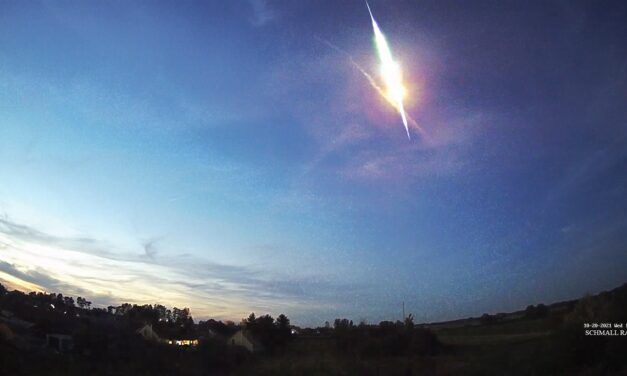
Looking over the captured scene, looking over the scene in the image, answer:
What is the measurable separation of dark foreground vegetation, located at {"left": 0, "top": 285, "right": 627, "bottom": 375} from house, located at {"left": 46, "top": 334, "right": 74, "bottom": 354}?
0.11 meters

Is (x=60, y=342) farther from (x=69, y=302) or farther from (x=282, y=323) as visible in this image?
(x=69, y=302)

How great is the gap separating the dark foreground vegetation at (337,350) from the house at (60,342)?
110mm

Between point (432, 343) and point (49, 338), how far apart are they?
40.1 m

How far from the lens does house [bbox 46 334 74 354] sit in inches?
1796

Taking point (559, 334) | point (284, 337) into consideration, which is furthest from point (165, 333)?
point (559, 334)

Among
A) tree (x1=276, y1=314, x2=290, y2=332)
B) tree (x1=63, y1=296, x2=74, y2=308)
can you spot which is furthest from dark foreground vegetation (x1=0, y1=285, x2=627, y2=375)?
tree (x1=63, y1=296, x2=74, y2=308)

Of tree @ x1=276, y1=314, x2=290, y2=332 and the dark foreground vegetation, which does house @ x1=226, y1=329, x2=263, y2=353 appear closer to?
the dark foreground vegetation

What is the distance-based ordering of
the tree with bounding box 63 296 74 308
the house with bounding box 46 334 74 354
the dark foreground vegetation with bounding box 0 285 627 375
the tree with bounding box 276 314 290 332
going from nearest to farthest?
the dark foreground vegetation with bounding box 0 285 627 375 < the house with bounding box 46 334 74 354 < the tree with bounding box 276 314 290 332 < the tree with bounding box 63 296 74 308

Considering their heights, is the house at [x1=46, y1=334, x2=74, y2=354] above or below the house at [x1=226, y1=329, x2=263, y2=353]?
above

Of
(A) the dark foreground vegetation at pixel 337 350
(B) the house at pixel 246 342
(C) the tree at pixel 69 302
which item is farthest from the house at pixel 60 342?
(C) the tree at pixel 69 302

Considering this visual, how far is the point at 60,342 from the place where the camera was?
4681cm

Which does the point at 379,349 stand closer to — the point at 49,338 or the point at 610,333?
the point at 610,333

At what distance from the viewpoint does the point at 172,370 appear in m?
37.9

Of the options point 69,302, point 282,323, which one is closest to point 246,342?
point 282,323
